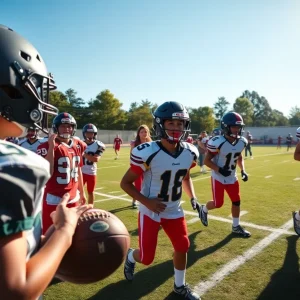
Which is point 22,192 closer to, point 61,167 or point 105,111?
point 61,167

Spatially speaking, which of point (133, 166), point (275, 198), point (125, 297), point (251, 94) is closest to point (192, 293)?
point (125, 297)

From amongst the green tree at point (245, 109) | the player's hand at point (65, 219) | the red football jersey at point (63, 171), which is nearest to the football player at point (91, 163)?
the red football jersey at point (63, 171)

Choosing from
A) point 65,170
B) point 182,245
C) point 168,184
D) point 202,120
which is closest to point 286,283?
point 182,245

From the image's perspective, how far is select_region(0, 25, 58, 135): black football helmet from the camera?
144 centimetres

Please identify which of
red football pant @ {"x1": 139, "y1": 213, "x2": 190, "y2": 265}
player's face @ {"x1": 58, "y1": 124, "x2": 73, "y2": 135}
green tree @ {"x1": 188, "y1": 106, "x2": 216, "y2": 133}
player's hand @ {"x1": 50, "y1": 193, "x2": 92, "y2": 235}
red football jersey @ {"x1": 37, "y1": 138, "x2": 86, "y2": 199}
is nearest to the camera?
player's hand @ {"x1": 50, "y1": 193, "x2": 92, "y2": 235}

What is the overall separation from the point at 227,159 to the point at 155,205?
107 inches

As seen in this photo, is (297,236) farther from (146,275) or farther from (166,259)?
(146,275)

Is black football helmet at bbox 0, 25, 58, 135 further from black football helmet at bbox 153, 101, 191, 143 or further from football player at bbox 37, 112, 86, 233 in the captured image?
football player at bbox 37, 112, 86, 233

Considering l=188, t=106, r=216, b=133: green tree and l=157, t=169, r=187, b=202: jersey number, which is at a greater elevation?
l=188, t=106, r=216, b=133: green tree

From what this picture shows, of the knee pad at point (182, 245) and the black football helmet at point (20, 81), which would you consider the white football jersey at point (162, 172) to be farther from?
the black football helmet at point (20, 81)

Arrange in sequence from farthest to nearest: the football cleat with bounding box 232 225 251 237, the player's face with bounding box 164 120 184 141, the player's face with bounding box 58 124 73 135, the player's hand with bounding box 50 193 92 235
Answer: the football cleat with bounding box 232 225 251 237
the player's face with bounding box 58 124 73 135
the player's face with bounding box 164 120 184 141
the player's hand with bounding box 50 193 92 235

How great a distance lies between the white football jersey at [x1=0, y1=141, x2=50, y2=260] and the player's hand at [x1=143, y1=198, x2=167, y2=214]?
2.18m

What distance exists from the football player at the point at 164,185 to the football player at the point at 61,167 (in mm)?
1005

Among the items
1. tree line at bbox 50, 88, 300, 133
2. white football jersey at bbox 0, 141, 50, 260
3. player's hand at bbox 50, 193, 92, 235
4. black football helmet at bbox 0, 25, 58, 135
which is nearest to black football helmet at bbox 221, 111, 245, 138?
black football helmet at bbox 0, 25, 58, 135
